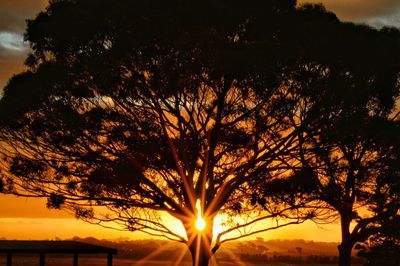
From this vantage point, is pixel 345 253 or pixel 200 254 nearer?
pixel 200 254

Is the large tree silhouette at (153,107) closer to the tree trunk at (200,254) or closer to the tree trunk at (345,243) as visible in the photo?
the tree trunk at (200,254)

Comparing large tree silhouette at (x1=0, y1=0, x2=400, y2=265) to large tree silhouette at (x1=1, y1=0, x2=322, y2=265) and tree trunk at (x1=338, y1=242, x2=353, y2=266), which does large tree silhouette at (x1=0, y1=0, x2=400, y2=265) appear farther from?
tree trunk at (x1=338, y1=242, x2=353, y2=266)

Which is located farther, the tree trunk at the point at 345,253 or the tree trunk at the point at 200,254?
the tree trunk at the point at 345,253

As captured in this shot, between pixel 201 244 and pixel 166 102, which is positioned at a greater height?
pixel 166 102

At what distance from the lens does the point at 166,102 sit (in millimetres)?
24797

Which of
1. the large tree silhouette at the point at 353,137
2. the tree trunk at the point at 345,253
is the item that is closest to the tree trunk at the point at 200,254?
the large tree silhouette at the point at 353,137

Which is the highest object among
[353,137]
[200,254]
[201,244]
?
[353,137]

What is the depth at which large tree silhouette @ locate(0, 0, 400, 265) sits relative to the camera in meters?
23.5

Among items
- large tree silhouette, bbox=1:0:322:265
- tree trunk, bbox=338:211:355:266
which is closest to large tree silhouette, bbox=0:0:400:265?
large tree silhouette, bbox=1:0:322:265

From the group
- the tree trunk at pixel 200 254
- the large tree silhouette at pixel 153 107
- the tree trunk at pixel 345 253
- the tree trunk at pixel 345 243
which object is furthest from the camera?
the tree trunk at pixel 345 253

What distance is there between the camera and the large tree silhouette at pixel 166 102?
23.5 m

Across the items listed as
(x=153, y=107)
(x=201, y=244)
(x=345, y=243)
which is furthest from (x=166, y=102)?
(x=345, y=243)

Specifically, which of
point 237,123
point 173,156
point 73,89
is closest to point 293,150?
point 237,123

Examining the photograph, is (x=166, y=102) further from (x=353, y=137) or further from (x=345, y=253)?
(x=345, y=253)
